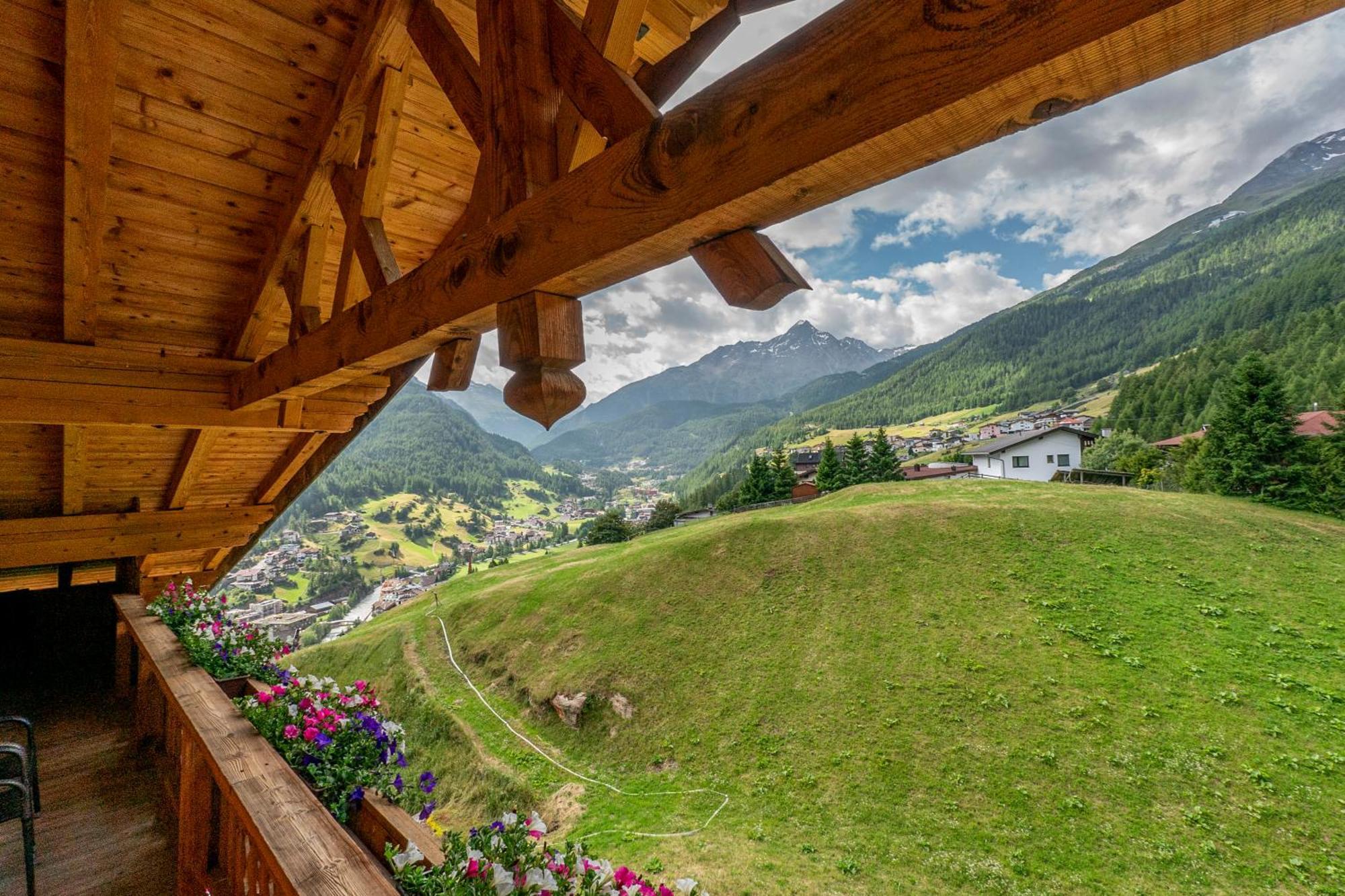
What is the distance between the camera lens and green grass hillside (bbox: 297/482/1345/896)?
29.5 feet

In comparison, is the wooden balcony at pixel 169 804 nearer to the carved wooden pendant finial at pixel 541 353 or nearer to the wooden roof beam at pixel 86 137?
the carved wooden pendant finial at pixel 541 353

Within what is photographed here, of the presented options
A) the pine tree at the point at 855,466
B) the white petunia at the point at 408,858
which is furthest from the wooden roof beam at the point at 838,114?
the pine tree at the point at 855,466

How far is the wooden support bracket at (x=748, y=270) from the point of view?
1130mm

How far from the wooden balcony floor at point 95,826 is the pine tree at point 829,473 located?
36550mm

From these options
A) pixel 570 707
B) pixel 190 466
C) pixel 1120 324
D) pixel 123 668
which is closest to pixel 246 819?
pixel 190 466

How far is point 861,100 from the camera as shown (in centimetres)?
88

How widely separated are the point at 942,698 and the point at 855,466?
87.7 feet

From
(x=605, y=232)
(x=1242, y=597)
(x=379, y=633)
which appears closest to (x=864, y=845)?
(x=605, y=232)

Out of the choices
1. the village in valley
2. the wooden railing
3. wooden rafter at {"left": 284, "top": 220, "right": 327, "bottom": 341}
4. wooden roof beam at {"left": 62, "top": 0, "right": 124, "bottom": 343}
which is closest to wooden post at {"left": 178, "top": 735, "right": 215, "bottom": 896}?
the wooden railing

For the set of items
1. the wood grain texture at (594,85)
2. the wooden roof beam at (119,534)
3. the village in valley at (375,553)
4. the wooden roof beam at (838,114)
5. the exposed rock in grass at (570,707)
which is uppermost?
the wood grain texture at (594,85)

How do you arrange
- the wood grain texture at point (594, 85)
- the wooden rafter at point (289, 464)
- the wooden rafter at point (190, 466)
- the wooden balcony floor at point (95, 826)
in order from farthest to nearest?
1. the wooden rafter at point (289, 464)
2. the wooden rafter at point (190, 466)
3. the wooden balcony floor at point (95, 826)
4. the wood grain texture at point (594, 85)

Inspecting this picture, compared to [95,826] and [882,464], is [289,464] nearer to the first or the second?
[95,826]

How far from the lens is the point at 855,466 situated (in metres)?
37.8

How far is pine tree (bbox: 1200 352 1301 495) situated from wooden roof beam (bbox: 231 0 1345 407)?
3119cm
